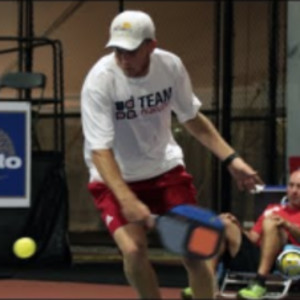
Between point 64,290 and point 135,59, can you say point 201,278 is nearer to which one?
point 135,59

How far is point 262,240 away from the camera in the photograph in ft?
20.2

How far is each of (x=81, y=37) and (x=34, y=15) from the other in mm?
532

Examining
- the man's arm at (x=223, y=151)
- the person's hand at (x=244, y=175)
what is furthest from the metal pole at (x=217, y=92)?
the person's hand at (x=244, y=175)

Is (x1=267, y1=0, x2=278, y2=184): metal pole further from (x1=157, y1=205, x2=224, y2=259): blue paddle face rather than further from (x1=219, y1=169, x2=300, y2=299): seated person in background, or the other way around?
(x1=157, y1=205, x2=224, y2=259): blue paddle face

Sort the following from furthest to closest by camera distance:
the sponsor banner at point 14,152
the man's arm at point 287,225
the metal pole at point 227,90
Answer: the metal pole at point 227,90, the sponsor banner at point 14,152, the man's arm at point 287,225

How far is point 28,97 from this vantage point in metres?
8.17

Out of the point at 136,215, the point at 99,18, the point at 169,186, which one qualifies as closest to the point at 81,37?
the point at 99,18

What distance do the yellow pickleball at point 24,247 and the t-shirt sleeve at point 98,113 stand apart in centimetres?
329

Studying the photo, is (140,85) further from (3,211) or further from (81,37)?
(81,37)

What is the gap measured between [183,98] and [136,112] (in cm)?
31

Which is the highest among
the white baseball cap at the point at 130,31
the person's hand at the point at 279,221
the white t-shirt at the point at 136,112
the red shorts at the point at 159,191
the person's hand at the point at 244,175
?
the white baseball cap at the point at 130,31

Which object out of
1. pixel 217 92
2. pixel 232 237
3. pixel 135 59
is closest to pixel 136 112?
pixel 135 59

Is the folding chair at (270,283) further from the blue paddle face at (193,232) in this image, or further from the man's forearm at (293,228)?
the blue paddle face at (193,232)

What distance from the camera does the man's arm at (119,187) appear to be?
3.89 metres
